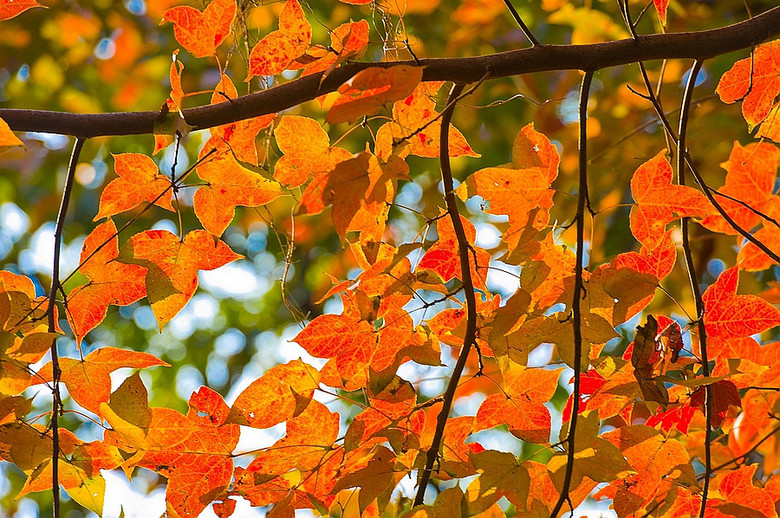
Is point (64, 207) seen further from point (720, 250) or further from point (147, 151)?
point (147, 151)

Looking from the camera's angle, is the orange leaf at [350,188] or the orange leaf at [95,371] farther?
the orange leaf at [95,371]

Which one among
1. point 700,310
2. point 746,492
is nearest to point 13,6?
point 700,310

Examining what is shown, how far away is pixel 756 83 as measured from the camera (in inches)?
22.0

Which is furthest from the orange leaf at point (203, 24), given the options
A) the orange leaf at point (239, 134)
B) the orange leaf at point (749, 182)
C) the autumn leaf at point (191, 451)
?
the orange leaf at point (749, 182)

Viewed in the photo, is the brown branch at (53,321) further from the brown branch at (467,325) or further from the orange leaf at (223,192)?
the brown branch at (467,325)

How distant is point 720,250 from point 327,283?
3.49 ft

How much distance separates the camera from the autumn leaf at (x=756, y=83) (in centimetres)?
55

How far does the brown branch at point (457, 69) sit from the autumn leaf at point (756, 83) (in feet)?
0.22

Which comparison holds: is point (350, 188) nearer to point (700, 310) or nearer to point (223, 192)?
point (223, 192)

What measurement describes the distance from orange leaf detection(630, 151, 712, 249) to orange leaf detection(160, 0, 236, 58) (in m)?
0.29

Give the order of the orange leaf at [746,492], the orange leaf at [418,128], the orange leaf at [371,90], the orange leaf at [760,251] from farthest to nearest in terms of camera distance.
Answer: the orange leaf at [760,251] → the orange leaf at [746,492] → the orange leaf at [418,128] → the orange leaf at [371,90]

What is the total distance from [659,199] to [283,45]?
268mm

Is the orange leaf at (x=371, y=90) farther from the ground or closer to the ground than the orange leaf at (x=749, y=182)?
closer to the ground

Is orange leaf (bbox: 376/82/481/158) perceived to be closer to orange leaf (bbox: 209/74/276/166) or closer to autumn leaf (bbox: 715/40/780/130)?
orange leaf (bbox: 209/74/276/166)
